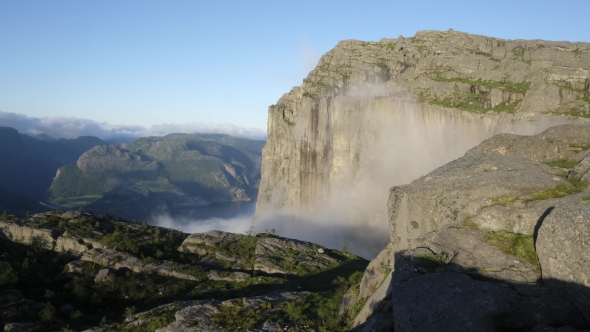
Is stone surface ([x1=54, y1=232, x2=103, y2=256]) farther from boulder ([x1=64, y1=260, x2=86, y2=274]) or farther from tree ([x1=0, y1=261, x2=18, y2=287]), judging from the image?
tree ([x1=0, y1=261, x2=18, y2=287])

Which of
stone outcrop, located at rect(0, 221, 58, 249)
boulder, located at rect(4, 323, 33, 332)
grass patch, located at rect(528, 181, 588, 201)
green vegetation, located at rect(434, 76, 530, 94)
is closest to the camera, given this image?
grass patch, located at rect(528, 181, 588, 201)

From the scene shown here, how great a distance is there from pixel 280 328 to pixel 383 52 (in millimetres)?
130571

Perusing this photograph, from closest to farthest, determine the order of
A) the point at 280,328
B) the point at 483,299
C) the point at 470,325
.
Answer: the point at 470,325
the point at 483,299
the point at 280,328

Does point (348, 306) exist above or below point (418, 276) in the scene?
below

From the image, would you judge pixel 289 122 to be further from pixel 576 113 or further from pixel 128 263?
pixel 128 263

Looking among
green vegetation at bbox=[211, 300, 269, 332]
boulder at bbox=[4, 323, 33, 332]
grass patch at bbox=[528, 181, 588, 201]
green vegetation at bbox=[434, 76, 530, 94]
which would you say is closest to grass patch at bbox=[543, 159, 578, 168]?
grass patch at bbox=[528, 181, 588, 201]

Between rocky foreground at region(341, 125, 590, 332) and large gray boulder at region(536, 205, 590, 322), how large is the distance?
33mm

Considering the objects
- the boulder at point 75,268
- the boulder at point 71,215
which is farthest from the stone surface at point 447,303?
the boulder at point 71,215

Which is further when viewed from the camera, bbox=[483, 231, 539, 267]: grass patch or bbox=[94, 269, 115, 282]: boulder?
bbox=[94, 269, 115, 282]: boulder

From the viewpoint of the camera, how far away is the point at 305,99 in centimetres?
14338

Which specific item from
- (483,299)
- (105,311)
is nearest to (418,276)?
(483,299)

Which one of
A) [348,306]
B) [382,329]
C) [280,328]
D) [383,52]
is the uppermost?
[383,52]

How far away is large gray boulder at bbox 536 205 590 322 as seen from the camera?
1221cm

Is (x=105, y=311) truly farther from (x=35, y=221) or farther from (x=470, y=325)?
(x=470, y=325)
